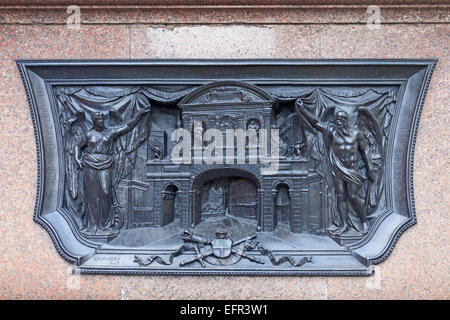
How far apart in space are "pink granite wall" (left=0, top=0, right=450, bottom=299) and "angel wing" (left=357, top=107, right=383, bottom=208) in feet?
1.22

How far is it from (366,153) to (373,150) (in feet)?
0.43

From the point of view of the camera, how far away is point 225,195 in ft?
12.6

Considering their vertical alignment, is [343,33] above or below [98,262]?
above

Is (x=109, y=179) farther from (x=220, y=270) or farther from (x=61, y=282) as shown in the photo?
(x=220, y=270)

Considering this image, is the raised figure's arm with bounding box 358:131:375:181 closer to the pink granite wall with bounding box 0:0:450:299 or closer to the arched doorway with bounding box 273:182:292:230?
the pink granite wall with bounding box 0:0:450:299

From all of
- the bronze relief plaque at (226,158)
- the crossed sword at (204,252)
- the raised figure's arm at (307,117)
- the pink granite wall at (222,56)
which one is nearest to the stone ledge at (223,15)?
the pink granite wall at (222,56)

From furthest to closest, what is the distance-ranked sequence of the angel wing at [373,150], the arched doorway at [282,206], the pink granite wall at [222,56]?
1. the arched doorway at [282,206]
2. the angel wing at [373,150]
3. the pink granite wall at [222,56]

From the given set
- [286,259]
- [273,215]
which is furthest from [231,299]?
[273,215]

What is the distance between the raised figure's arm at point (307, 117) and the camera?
3.53m

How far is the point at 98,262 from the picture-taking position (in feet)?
11.3

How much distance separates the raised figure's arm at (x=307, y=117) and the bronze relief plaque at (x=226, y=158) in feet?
0.04

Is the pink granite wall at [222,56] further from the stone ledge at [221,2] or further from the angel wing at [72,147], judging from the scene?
the angel wing at [72,147]

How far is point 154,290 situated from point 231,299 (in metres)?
0.78

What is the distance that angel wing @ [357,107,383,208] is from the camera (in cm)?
349
